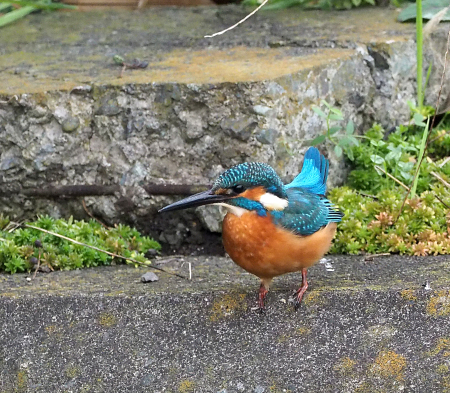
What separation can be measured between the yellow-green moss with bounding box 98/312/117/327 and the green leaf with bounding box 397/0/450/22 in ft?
11.2

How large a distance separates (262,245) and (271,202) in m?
0.20

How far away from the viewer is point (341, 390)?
2.76 meters

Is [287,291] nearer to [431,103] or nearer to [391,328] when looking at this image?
[391,328]

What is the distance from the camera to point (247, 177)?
2.87 m

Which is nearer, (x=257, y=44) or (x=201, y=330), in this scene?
(x=201, y=330)

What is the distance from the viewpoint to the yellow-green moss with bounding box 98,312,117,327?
3.03 m

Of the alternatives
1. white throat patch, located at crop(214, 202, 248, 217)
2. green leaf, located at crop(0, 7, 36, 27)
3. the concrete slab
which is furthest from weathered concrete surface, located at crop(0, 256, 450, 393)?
green leaf, located at crop(0, 7, 36, 27)

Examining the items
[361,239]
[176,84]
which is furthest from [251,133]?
[361,239]

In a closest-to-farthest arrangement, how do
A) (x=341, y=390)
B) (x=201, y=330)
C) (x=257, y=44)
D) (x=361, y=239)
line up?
(x=341, y=390)
(x=201, y=330)
(x=361, y=239)
(x=257, y=44)

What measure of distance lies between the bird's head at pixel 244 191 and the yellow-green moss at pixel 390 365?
2.51 feet

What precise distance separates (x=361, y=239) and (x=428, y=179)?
74 cm

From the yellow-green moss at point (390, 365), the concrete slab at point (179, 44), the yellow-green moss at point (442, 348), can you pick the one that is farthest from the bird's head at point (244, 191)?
the concrete slab at point (179, 44)

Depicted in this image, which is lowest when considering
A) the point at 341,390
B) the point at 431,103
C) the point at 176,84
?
the point at 341,390

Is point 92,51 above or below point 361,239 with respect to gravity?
above
